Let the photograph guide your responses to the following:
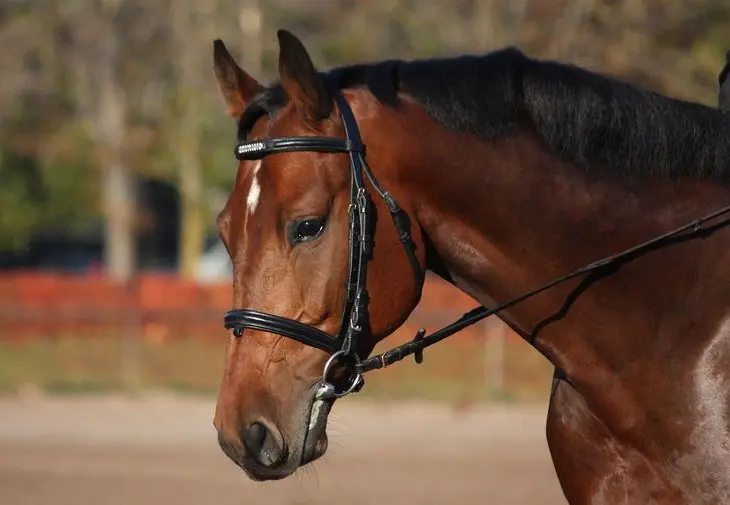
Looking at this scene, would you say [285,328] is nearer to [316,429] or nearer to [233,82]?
[316,429]

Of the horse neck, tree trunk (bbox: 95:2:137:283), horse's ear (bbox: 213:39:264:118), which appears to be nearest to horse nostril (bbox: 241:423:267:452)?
the horse neck

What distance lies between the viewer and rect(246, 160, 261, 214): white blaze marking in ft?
10.4

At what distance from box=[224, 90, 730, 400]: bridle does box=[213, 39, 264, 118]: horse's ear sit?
0.31m

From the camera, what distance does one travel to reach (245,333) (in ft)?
10.3

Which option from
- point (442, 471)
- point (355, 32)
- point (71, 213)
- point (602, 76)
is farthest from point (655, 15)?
point (71, 213)

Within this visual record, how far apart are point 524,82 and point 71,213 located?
31412 mm

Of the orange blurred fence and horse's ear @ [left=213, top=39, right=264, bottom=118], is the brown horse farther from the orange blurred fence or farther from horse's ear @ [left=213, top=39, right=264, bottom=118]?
the orange blurred fence

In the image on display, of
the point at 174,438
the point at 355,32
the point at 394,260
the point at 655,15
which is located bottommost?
the point at 394,260

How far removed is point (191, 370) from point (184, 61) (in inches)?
283

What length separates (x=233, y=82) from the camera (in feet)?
11.7

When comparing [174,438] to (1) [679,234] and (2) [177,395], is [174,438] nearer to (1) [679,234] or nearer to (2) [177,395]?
(2) [177,395]

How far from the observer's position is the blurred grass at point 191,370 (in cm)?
1502

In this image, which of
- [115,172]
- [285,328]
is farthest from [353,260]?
[115,172]

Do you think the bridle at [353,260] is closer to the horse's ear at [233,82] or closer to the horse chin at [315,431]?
the horse chin at [315,431]
